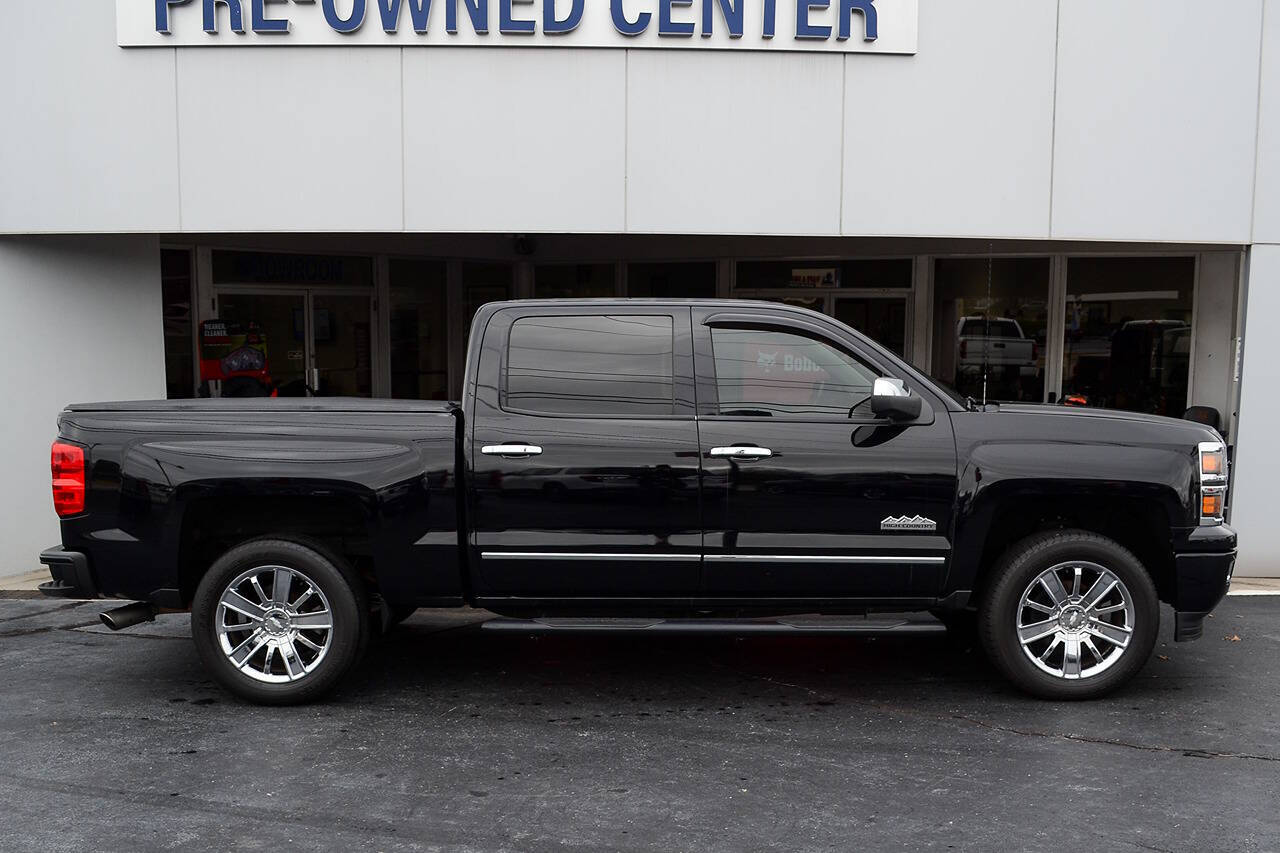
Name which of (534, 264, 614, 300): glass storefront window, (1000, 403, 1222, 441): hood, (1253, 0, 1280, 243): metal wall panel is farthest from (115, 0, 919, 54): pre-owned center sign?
(534, 264, 614, 300): glass storefront window

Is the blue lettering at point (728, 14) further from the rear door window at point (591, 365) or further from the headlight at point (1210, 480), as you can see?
the headlight at point (1210, 480)

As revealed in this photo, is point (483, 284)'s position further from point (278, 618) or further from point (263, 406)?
point (278, 618)

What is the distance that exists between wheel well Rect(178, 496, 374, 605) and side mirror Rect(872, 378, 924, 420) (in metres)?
2.57

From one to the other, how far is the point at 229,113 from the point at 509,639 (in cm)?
457

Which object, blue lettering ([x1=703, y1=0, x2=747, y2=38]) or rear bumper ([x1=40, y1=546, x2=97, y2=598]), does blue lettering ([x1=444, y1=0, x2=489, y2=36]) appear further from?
rear bumper ([x1=40, y1=546, x2=97, y2=598])

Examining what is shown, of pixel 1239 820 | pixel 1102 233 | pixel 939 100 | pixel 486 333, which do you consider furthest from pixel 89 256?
pixel 1239 820

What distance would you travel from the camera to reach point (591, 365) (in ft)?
19.0

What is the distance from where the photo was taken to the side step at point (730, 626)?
5.56 meters

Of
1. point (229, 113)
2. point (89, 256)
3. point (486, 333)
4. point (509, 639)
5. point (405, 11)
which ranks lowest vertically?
point (509, 639)

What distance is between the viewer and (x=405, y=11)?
8.61 m

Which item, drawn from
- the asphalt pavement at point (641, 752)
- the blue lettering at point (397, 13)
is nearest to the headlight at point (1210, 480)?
the asphalt pavement at point (641, 752)

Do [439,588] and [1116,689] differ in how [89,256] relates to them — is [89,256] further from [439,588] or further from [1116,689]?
[1116,689]

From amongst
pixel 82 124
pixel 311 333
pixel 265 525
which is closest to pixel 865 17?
pixel 265 525

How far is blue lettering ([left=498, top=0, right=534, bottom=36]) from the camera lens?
8602 mm
